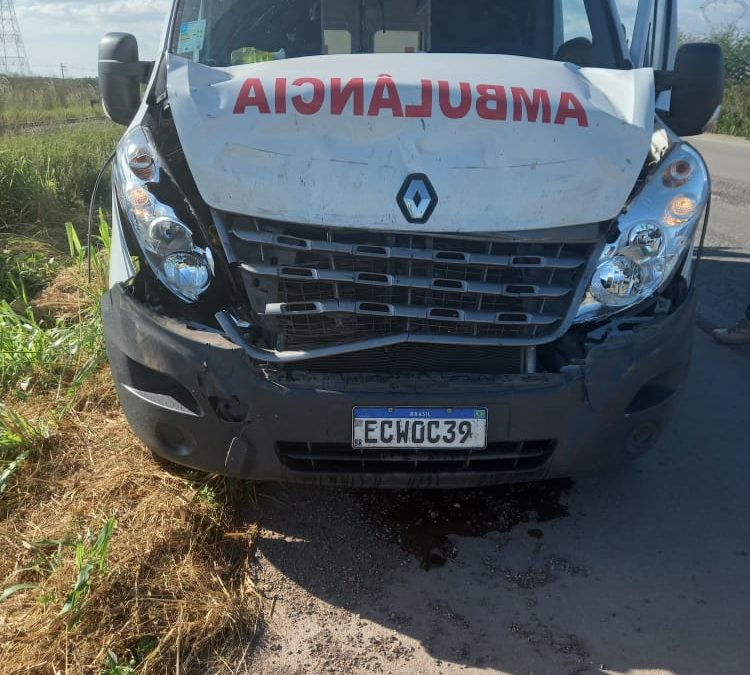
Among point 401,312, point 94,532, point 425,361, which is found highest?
point 401,312

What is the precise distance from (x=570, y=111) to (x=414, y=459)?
1.32m

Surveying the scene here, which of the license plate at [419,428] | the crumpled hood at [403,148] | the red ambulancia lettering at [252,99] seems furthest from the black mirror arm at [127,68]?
the license plate at [419,428]

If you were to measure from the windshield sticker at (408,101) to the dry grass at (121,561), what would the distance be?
1.53 m

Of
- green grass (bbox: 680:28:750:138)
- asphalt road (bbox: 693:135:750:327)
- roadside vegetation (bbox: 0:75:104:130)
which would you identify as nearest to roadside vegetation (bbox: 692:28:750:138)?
green grass (bbox: 680:28:750:138)

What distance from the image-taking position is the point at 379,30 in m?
3.62

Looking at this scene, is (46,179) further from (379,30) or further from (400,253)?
(400,253)

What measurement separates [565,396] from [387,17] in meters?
2.13

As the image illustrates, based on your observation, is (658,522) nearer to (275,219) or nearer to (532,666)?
(532,666)

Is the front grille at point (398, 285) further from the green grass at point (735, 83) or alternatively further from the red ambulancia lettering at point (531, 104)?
the green grass at point (735, 83)

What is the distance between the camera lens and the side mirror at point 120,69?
3477 mm

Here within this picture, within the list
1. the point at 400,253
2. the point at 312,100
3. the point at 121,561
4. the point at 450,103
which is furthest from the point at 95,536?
the point at 450,103

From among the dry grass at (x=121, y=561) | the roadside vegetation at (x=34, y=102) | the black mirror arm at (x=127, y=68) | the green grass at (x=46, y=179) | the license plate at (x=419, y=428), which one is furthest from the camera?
the roadside vegetation at (x=34, y=102)

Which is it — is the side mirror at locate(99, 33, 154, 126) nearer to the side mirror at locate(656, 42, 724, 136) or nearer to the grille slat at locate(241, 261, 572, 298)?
the grille slat at locate(241, 261, 572, 298)

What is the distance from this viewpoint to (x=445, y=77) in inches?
110
